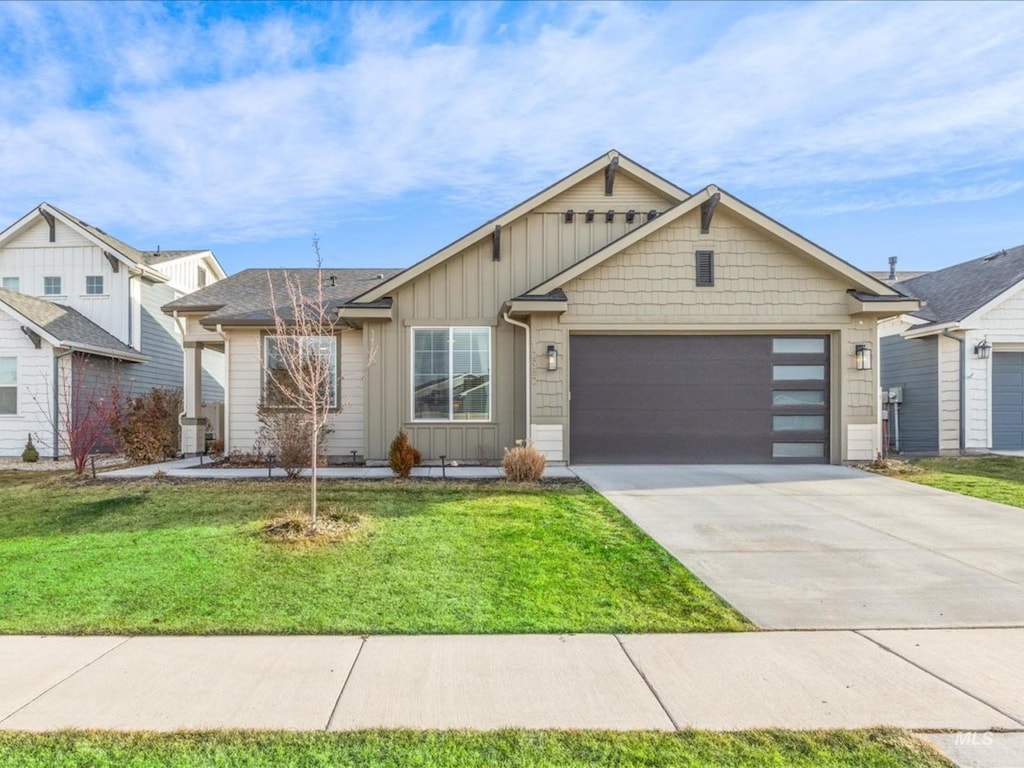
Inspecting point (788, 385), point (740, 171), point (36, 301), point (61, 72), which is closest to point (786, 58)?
point (740, 171)

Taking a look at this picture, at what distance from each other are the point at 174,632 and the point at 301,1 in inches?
444

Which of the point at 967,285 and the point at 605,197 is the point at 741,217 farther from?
the point at 967,285

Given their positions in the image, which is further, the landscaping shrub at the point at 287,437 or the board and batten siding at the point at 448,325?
the board and batten siding at the point at 448,325

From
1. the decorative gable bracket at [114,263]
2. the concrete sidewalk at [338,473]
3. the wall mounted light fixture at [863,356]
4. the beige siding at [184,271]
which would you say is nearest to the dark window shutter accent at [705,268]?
the wall mounted light fixture at [863,356]

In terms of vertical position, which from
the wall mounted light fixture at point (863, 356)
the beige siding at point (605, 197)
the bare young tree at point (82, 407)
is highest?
the beige siding at point (605, 197)

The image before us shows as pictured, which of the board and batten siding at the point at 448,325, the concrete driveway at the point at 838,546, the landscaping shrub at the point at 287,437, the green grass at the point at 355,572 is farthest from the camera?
the board and batten siding at the point at 448,325

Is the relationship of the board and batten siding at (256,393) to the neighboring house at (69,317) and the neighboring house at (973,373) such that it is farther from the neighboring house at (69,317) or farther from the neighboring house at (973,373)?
the neighboring house at (973,373)

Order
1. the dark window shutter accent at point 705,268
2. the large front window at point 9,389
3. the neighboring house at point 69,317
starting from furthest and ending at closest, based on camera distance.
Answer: the large front window at point 9,389
the neighboring house at point 69,317
the dark window shutter accent at point 705,268

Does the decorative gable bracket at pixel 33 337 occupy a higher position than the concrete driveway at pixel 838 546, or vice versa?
the decorative gable bracket at pixel 33 337

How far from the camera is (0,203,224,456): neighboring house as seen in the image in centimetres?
1387

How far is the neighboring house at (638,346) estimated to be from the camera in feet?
33.6

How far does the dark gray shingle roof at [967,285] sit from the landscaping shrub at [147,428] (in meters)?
17.1

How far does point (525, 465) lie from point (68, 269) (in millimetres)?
16081

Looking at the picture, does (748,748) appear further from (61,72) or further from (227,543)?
(61,72)
